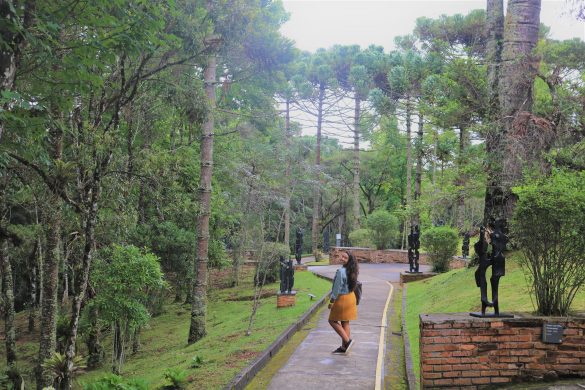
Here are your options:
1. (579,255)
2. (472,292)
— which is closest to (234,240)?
(472,292)

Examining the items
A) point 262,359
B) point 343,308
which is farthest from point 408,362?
point 262,359

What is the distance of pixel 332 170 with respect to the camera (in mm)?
44031

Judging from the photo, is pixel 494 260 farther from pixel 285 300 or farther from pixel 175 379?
pixel 285 300

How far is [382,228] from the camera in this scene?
30938 millimetres

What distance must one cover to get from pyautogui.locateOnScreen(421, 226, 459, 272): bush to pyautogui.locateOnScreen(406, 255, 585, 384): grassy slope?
429 centimetres

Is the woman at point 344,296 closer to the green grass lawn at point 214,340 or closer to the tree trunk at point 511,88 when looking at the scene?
the green grass lawn at point 214,340

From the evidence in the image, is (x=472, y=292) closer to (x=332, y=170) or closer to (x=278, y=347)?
(x=278, y=347)

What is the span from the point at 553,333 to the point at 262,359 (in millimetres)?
4139

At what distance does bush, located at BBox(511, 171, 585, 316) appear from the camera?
6250 mm

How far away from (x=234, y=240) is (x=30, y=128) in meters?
14.1

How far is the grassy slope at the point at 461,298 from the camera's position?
28.3 ft

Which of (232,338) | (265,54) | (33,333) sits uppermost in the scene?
(265,54)

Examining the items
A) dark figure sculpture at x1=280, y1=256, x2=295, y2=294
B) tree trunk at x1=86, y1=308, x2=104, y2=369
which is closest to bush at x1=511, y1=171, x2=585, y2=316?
dark figure sculpture at x1=280, y1=256, x2=295, y2=294

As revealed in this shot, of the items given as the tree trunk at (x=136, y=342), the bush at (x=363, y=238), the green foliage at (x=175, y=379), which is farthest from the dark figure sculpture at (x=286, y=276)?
the bush at (x=363, y=238)
